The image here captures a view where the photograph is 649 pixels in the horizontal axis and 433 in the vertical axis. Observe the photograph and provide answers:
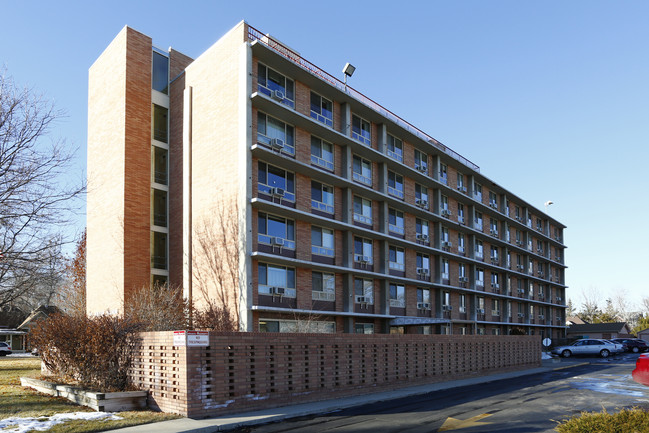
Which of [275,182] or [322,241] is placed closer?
[275,182]

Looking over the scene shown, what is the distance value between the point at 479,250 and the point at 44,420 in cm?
4042

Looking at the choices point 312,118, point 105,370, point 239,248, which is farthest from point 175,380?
point 312,118

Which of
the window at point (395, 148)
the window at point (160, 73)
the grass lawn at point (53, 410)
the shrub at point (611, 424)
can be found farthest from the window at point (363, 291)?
the shrub at point (611, 424)

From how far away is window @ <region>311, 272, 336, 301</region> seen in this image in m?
28.9

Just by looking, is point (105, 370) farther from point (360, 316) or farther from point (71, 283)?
point (71, 283)

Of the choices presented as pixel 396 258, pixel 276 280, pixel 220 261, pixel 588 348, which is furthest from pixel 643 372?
pixel 588 348

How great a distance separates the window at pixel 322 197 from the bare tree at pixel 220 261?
5.01m

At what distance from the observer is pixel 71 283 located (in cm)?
4519

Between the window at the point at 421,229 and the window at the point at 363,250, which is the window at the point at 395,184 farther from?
the window at the point at 363,250

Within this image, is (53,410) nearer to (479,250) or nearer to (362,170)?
(362,170)

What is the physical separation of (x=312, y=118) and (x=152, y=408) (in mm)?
17781

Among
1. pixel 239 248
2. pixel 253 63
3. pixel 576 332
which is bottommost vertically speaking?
pixel 576 332

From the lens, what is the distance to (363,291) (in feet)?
107

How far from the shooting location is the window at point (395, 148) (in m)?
35.8
